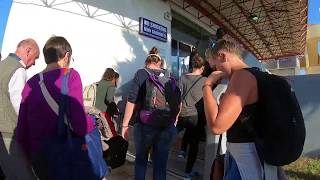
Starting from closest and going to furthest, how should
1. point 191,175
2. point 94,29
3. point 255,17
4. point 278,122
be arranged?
point 278,122, point 191,175, point 94,29, point 255,17

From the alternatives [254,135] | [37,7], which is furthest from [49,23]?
[254,135]

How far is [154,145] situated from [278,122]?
83.0 inches

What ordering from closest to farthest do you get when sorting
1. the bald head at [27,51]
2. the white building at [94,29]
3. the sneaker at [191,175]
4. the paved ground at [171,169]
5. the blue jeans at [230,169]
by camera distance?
the blue jeans at [230,169]
the bald head at [27,51]
the sneaker at [191,175]
the paved ground at [171,169]
the white building at [94,29]

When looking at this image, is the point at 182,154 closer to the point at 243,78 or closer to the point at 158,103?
the point at 158,103

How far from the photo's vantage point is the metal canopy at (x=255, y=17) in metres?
16.5

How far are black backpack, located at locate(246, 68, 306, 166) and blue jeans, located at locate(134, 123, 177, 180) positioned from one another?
187 cm

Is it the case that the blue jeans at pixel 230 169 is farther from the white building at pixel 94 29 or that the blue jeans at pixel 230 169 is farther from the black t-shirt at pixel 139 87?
the white building at pixel 94 29

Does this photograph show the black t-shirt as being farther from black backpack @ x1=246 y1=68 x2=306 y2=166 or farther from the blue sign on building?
the blue sign on building

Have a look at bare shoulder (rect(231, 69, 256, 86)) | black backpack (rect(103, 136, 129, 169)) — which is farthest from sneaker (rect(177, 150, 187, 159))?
bare shoulder (rect(231, 69, 256, 86))

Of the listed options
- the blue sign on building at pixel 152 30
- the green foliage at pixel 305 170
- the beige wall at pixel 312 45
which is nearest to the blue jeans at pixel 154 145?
the green foliage at pixel 305 170

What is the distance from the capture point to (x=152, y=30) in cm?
1162

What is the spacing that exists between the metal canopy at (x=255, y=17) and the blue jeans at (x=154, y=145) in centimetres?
976

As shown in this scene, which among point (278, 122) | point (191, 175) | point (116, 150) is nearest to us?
point (278, 122)

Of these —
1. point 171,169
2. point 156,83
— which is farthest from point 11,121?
point 171,169
